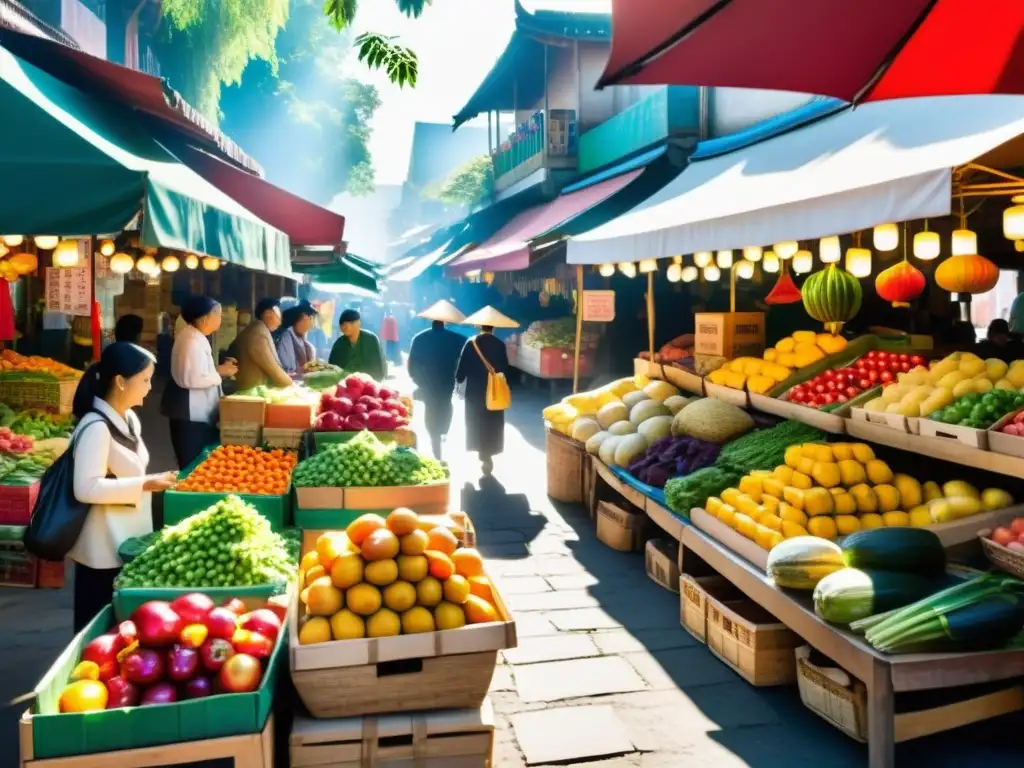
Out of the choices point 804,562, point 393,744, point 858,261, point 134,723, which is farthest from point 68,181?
point 858,261

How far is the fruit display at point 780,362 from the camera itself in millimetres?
7578

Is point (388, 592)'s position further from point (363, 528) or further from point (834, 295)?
point (834, 295)

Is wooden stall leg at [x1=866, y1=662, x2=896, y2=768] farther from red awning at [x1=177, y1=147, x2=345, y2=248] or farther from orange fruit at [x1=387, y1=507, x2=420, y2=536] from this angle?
red awning at [x1=177, y1=147, x2=345, y2=248]

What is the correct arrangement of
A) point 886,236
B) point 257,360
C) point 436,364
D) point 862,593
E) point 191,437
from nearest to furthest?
point 862,593
point 886,236
point 191,437
point 257,360
point 436,364

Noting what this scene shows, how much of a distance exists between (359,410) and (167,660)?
362 centimetres

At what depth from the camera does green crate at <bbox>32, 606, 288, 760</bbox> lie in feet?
9.41

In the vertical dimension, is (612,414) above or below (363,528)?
above

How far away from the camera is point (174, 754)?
294cm

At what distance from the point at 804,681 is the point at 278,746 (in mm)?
2662

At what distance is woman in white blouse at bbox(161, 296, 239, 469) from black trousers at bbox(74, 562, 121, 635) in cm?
249

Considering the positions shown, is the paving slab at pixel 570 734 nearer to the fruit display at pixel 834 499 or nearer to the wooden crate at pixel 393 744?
the wooden crate at pixel 393 744

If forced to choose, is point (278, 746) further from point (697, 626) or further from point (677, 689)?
point (697, 626)

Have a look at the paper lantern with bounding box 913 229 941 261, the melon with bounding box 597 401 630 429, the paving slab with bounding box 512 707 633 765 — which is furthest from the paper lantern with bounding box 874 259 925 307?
the paving slab with bounding box 512 707 633 765

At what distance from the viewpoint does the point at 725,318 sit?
28.4ft
